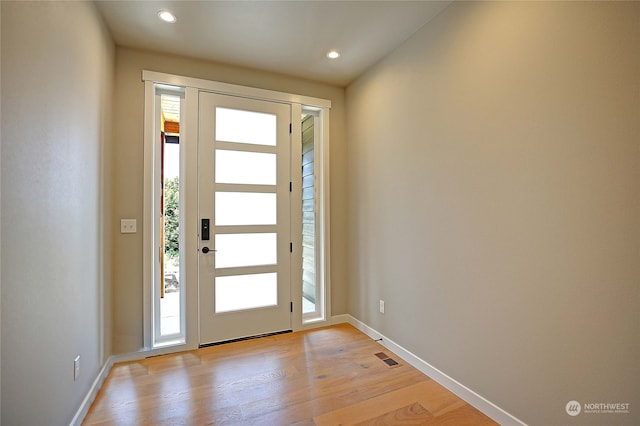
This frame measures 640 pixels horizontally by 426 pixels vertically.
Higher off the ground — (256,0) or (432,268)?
(256,0)

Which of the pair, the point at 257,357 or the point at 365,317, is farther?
the point at 365,317

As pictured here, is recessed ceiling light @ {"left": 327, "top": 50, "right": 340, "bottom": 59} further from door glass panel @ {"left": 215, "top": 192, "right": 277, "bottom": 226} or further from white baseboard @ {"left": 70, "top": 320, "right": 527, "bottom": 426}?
white baseboard @ {"left": 70, "top": 320, "right": 527, "bottom": 426}

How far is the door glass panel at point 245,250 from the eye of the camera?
281 cm

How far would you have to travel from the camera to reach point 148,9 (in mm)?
2031

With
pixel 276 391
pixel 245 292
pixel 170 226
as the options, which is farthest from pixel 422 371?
pixel 170 226

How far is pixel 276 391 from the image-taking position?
201 centimetres

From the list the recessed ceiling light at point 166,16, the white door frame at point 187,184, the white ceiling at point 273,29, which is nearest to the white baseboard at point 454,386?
the white door frame at point 187,184

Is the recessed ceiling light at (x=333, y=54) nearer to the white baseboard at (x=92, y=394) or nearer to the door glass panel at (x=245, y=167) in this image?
the door glass panel at (x=245, y=167)

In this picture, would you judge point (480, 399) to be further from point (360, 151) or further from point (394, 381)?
point (360, 151)

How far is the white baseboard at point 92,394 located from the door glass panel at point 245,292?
89cm

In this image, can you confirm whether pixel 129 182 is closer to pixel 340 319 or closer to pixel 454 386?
pixel 340 319

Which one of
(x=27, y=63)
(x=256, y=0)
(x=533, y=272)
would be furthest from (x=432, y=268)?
(x=27, y=63)

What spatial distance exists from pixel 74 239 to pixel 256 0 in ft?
6.22

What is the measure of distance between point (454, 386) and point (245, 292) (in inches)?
76.6
